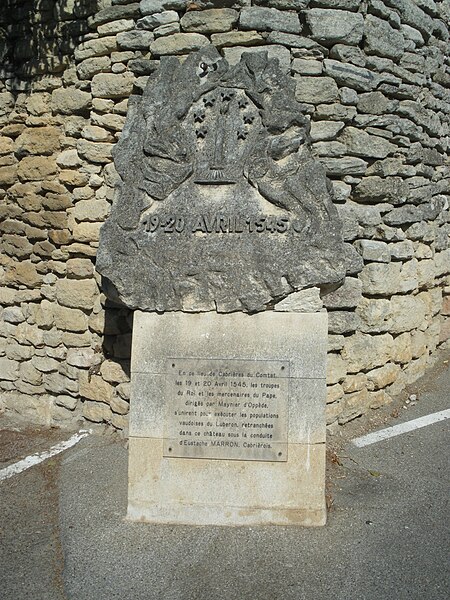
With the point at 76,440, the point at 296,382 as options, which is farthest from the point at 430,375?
the point at 76,440

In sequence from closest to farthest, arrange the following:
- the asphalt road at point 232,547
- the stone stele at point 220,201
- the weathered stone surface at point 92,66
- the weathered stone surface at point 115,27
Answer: the asphalt road at point 232,547
the stone stele at point 220,201
the weathered stone surface at point 115,27
the weathered stone surface at point 92,66

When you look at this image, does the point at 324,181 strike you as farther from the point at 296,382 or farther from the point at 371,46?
the point at 371,46

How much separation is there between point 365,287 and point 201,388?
77.7 inches

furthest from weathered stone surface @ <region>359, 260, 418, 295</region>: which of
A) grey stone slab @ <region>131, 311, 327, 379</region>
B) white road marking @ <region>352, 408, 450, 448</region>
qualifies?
grey stone slab @ <region>131, 311, 327, 379</region>

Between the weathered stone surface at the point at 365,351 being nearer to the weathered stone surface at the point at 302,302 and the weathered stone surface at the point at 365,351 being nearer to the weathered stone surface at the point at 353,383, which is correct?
the weathered stone surface at the point at 353,383

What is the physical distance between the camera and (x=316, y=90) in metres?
4.32

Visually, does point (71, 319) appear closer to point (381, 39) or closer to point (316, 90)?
point (316, 90)

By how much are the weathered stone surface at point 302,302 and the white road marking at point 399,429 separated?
166cm

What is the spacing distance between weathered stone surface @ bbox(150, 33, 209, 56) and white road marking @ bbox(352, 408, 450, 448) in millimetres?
3130

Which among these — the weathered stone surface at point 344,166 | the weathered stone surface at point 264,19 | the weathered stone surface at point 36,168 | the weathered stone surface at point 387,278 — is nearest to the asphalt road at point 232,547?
the weathered stone surface at point 387,278

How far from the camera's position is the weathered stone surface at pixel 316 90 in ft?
14.1

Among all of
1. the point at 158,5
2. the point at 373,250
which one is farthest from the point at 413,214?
the point at 158,5

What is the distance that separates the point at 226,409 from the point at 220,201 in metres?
1.13

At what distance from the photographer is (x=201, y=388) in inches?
126
